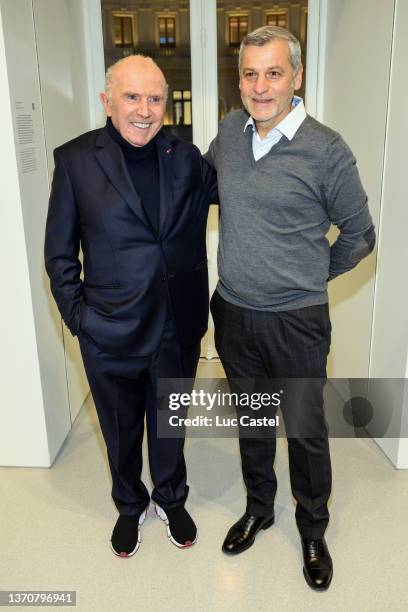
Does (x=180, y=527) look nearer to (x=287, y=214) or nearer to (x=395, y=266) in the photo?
(x=287, y=214)

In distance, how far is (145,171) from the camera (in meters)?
1.89

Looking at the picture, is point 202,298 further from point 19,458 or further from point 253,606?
point 19,458

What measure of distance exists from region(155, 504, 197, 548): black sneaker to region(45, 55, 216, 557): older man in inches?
13.6

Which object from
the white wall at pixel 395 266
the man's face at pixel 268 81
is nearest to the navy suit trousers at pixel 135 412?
the man's face at pixel 268 81

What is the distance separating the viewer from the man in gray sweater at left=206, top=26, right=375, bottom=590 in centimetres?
175

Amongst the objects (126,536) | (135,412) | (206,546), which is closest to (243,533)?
(206,546)

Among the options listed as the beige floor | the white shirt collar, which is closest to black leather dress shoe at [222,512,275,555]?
the beige floor

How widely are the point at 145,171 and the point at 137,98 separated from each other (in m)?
0.23

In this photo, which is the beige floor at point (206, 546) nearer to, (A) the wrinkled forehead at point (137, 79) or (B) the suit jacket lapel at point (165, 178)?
(B) the suit jacket lapel at point (165, 178)

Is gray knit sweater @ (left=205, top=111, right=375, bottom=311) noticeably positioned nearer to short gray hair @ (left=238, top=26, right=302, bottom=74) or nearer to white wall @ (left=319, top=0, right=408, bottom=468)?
short gray hair @ (left=238, top=26, right=302, bottom=74)

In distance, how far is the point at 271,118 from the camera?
178 centimetres

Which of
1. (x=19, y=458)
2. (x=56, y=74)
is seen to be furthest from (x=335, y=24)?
(x=19, y=458)

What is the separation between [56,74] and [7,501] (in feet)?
6.66

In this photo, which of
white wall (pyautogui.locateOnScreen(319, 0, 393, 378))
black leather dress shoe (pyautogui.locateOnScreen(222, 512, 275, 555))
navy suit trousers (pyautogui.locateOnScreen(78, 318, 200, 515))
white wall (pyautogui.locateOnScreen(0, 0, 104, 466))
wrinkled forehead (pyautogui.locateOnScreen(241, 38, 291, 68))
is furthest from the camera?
white wall (pyautogui.locateOnScreen(319, 0, 393, 378))
